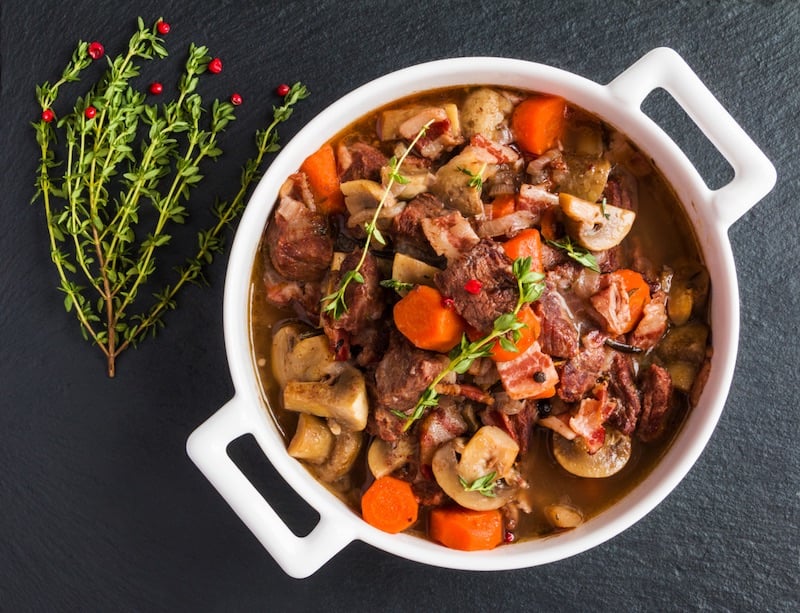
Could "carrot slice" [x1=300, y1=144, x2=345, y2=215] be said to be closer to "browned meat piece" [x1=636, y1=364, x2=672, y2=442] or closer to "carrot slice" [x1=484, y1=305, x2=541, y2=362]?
"carrot slice" [x1=484, y1=305, x2=541, y2=362]

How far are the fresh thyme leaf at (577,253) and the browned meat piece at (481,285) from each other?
28 centimetres

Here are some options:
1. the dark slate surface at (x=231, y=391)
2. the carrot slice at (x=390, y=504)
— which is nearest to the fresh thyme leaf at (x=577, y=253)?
the dark slate surface at (x=231, y=391)

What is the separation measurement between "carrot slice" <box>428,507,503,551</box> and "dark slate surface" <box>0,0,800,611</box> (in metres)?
0.69

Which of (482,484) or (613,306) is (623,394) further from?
(482,484)

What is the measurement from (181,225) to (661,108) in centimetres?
216

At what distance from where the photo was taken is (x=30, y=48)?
3.62 metres

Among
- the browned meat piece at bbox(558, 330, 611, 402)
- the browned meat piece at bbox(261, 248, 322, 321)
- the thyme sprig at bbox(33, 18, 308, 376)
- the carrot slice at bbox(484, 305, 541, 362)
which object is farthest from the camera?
A: the thyme sprig at bbox(33, 18, 308, 376)

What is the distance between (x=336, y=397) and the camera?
2.88 metres

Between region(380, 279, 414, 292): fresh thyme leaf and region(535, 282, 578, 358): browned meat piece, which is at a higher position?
region(380, 279, 414, 292): fresh thyme leaf

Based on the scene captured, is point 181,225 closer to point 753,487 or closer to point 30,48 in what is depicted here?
point 30,48

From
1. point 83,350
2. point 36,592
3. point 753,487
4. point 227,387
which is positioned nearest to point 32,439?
point 83,350

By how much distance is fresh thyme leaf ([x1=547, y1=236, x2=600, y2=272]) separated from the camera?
2.85 metres

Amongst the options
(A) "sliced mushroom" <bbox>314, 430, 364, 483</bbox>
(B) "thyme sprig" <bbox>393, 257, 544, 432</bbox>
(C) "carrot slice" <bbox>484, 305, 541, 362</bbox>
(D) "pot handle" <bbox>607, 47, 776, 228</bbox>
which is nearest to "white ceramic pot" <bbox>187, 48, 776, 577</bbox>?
(D) "pot handle" <bbox>607, 47, 776, 228</bbox>

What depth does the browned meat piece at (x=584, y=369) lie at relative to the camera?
114 inches
